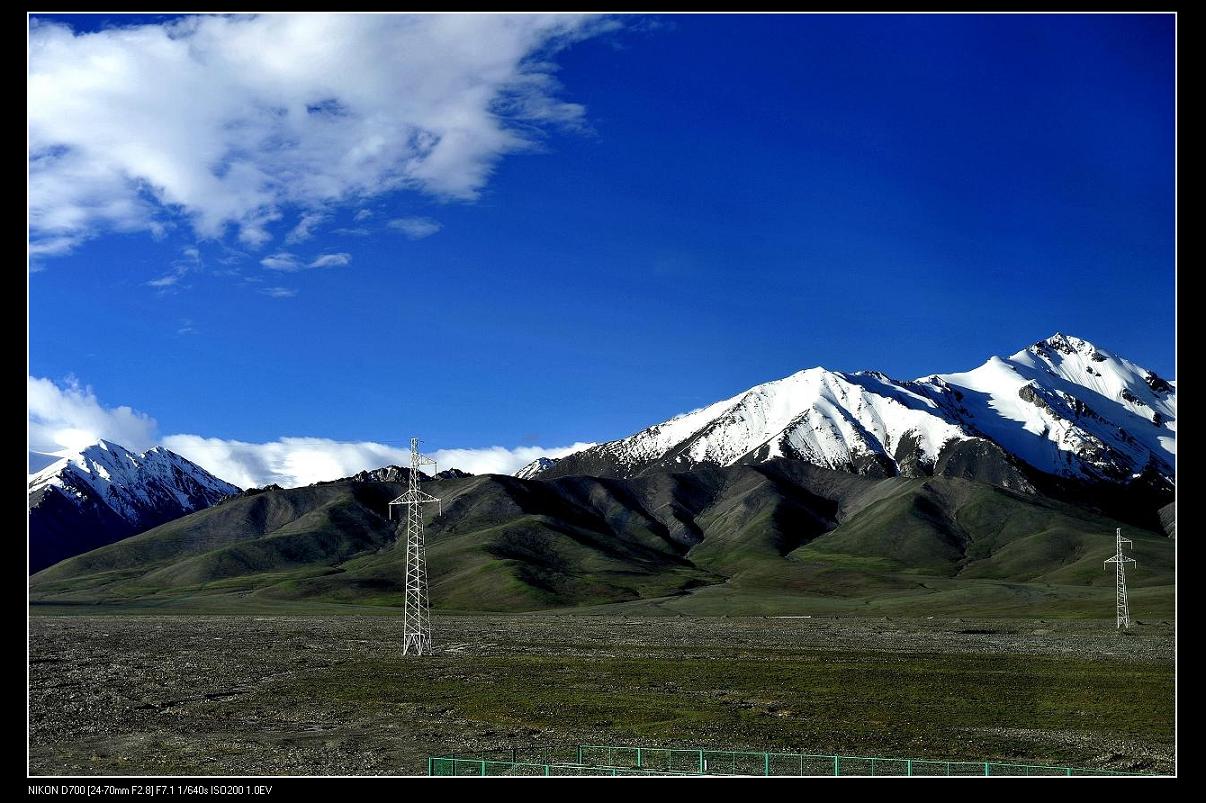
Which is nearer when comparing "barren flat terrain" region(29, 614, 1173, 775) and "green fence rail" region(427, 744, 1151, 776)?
"green fence rail" region(427, 744, 1151, 776)

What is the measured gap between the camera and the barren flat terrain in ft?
143

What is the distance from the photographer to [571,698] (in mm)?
61906

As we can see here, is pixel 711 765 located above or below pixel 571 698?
above

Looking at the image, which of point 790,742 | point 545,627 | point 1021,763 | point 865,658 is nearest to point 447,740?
point 790,742

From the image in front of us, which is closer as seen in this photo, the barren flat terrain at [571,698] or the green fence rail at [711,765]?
the green fence rail at [711,765]

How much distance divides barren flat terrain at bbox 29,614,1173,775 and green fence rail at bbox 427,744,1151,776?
3.99m

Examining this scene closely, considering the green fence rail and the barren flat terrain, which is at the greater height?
the green fence rail

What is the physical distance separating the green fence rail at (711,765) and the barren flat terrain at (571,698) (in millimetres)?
3987

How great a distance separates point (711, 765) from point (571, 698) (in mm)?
25738

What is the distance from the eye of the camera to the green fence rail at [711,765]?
3388 centimetres
